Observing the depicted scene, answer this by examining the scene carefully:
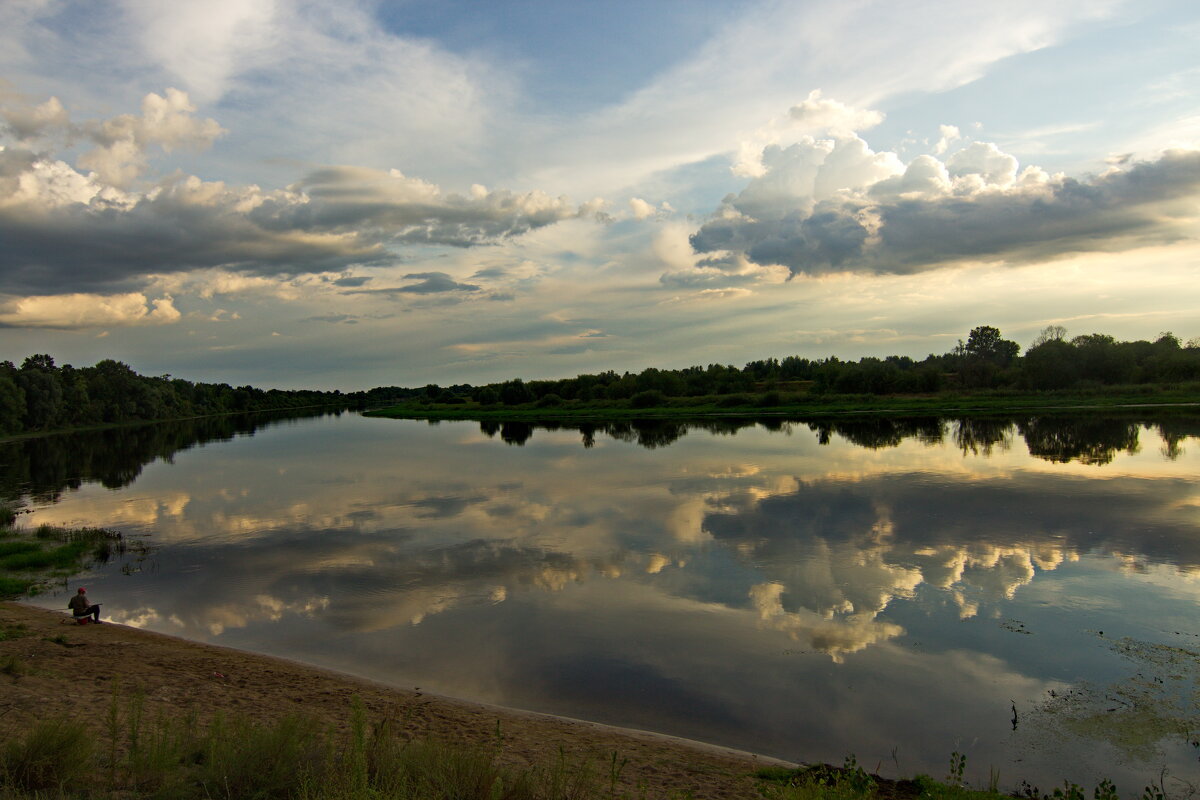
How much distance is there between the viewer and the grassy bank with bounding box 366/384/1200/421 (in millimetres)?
69000

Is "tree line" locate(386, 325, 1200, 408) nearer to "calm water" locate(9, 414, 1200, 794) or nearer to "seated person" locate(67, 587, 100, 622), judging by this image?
"calm water" locate(9, 414, 1200, 794)

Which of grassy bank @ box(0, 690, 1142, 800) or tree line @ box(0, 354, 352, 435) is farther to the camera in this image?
tree line @ box(0, 354, 352, 435)

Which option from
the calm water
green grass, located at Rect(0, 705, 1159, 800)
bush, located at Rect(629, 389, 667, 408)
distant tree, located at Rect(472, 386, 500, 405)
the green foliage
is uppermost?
distant tree, located at Rect(472, 386, 500, 405)

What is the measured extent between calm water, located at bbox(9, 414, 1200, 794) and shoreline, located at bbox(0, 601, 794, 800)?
666 mm

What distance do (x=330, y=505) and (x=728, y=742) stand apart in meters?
23.0

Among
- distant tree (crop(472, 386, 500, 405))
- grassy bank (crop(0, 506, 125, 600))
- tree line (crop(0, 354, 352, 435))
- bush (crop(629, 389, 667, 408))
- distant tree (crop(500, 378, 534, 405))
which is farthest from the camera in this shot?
distant tree (crop(472, 386, 500, 405))

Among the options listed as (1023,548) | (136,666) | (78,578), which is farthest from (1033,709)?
(78,578)

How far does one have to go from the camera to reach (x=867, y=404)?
86812 mm

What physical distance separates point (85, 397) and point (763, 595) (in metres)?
116

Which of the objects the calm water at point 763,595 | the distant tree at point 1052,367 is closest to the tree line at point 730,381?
the distant tree at point 1052,367

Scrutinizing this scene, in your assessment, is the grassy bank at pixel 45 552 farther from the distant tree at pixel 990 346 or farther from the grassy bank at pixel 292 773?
the distant tree at pixel 990 346

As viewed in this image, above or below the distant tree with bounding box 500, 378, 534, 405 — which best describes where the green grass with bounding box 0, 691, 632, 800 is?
below

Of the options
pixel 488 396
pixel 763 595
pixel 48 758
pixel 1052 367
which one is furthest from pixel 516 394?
pixel 48 758

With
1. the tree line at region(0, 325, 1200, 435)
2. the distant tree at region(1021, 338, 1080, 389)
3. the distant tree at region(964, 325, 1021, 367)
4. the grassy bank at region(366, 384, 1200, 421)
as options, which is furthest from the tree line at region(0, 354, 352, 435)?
the distant tree at region(964, 325, 1021, 367)
